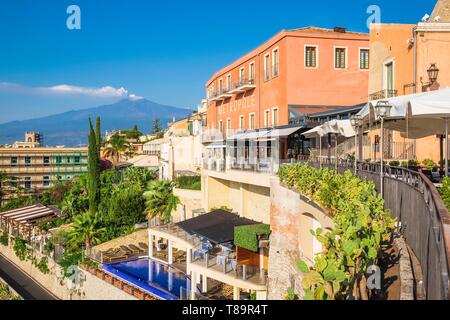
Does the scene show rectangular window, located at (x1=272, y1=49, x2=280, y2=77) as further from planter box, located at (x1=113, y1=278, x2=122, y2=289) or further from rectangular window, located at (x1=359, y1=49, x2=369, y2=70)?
planter box, located at (x1=113, y1=278, x2=122, y2=289)

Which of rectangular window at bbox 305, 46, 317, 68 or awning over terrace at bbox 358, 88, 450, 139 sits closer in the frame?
awning over terrace at bbox 358, 88, 450, 139

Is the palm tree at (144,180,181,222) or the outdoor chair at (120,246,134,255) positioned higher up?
the palm tree at (144,180,181,222)

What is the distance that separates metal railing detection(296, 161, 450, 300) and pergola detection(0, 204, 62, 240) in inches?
1333

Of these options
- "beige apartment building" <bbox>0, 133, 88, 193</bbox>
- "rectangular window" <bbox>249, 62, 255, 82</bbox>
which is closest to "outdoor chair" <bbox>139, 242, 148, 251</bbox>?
"rectangular window" <bbox>249, 62, 255, 82</bbox>

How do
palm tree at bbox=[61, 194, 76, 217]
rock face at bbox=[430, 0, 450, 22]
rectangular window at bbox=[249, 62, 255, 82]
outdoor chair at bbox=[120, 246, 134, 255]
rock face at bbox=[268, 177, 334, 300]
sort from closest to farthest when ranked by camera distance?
rock face at bbox=[268, 177, 334, 300], rock face at bbox=[430, 0, 450, 22], outdoor chair at bbox=[120, 246, 134, 255], rectangular window at bbox=[249, 62, 255, 82], palm tree at bbox=[61, 194, 76, 217]

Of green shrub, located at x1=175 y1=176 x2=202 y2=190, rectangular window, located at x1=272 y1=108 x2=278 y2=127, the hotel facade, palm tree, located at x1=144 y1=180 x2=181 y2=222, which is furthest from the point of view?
green shrub, located at x1=175 y1=176 x2=202 y2=190

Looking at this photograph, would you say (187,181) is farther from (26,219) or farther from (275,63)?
(26,219)

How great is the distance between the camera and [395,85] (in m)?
20.0

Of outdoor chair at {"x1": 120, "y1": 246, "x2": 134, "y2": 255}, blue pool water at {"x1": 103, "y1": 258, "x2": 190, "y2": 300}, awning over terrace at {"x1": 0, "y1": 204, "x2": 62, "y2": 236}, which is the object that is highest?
awning over terrace at {"x1": 0, "y1": 204, "x2": 62, "y2": 236}

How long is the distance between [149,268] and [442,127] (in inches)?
795

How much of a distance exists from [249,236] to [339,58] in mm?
14329

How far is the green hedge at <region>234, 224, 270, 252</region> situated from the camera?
63.5 feet
